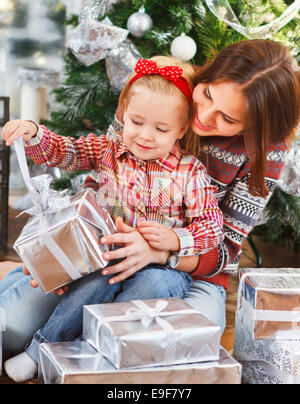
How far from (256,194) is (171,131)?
0.95 feet

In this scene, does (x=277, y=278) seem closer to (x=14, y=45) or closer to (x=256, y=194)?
(x=256, y=194)

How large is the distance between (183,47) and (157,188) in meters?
0.60

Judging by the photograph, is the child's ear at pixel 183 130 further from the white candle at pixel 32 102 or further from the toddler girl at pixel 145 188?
the white candle at pixel 32 102

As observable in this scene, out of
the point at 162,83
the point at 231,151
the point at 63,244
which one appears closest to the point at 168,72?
the point at 162,83

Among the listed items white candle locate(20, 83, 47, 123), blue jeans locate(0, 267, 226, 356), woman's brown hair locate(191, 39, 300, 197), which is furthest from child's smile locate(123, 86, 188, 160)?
white candle locate(20, 83, 47, 123)

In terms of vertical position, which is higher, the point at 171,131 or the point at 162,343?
the point at 171,131

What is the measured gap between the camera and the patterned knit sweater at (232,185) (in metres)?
1.32

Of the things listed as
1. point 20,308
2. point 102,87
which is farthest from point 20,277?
point 102,87

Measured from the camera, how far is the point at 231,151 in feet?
4.34

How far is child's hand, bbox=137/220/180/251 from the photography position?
116cm

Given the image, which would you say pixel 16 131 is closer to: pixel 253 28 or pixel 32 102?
pixel 253 28

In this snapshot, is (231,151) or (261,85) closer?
(261,85)

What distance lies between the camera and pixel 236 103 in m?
1.16

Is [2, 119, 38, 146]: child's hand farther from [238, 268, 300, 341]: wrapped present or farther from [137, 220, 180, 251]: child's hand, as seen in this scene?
[238, 268, 300, 341]: wrapped present
